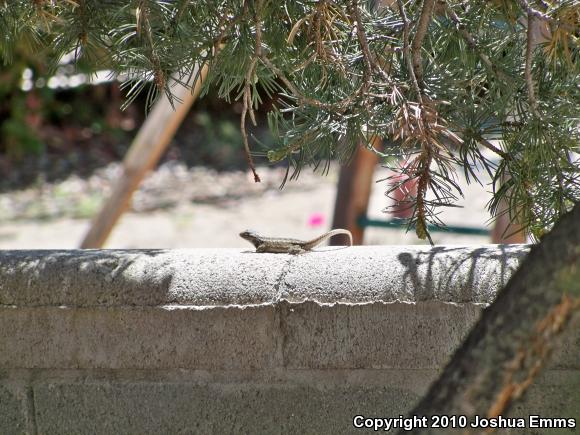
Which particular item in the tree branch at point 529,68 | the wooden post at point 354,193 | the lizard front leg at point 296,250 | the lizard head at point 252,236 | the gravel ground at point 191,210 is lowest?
the lizard front leg at point 296,250

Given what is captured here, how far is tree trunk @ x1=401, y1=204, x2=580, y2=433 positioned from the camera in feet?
3.99

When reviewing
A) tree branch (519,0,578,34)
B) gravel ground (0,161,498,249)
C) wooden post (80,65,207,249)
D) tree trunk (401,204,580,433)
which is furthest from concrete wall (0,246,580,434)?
gravel ground (0,161,498,249)

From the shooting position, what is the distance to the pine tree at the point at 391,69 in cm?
190

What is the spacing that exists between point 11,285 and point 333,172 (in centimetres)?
736

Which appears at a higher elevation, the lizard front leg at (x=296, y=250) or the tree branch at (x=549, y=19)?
the tree branch at (x=549, y=19)

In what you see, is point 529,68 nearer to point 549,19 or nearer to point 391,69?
point 549,19

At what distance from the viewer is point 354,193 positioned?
502 centimetres

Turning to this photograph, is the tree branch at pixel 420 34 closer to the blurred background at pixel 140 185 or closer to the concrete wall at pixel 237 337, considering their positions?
the concrete wall at pixel 237 337

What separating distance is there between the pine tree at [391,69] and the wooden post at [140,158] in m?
2.55

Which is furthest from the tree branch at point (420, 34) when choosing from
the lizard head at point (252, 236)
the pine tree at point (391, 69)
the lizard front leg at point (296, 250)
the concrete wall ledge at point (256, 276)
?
the lizard head at point (252, 236)

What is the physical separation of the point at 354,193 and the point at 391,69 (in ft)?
9.62

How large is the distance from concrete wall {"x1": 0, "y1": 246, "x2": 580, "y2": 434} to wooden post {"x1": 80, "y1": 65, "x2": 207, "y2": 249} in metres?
2.55

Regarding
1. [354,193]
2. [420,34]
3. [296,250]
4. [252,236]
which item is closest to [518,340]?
[420,34]

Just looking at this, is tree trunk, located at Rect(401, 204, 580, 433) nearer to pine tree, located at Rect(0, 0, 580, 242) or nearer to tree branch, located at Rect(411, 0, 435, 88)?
pine tree, located at Rect(0, 0, 580, 242)
